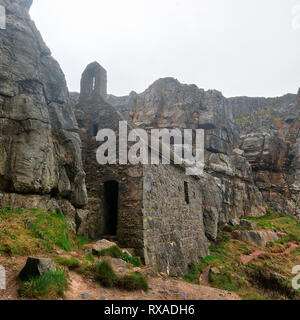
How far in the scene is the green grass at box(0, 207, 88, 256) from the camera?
549cm

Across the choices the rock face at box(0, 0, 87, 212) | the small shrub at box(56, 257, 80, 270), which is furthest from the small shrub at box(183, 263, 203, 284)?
the small shrub at box(56, 257, 80, 270)

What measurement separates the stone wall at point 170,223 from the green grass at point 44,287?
5.54 metres

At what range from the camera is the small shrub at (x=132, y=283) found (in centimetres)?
530

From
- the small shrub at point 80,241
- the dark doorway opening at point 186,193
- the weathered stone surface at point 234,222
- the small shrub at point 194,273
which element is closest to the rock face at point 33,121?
the small shrub at point 80,241

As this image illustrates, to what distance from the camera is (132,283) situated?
17.5 ft

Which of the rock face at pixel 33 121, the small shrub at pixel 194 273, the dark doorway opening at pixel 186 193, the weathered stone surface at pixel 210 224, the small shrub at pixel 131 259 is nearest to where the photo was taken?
the rock face at pixel 33 121

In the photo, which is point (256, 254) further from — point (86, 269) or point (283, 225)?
point (86, 269)

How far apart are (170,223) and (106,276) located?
7.10 metres

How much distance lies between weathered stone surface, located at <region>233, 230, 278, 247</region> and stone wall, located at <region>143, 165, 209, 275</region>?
5602 millimetres

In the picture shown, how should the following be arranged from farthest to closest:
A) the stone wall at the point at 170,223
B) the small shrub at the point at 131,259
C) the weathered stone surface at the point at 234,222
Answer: the weathered stone surface at the point at 234,222
the stone wall at the point at 170,223
the small shrub at the point at 131,259

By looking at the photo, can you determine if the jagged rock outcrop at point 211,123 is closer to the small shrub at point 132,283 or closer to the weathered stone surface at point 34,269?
the small shrub at point 132,283

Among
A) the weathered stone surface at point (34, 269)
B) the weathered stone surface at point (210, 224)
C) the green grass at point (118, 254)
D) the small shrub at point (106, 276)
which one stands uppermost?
the weathered stone surface at point (34, 269)

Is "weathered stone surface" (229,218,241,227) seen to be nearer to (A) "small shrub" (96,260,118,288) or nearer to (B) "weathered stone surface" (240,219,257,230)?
(B) "weathered stone surface" (240,219,257,230)
